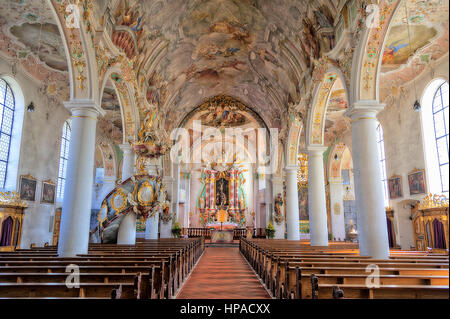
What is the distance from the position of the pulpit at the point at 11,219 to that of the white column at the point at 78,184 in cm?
565

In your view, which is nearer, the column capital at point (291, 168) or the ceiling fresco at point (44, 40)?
the ceiling fresco at point (44, 40)

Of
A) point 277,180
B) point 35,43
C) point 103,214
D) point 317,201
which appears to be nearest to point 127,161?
point 103,214

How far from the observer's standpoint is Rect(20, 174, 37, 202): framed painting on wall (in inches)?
491

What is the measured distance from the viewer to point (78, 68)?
8.02 metres

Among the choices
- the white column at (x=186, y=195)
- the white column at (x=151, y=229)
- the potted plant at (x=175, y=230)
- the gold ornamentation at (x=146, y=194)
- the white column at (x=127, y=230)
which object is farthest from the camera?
the white column at (x=186, y=195)

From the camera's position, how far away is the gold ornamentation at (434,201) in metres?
12.0

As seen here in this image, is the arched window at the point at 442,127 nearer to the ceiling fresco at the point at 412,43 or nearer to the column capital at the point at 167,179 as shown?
the ceiling fresco at the point at 412,43

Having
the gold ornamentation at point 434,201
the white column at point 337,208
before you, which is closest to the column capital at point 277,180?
the white column at point 337,208

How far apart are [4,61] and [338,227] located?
1970 centimetres

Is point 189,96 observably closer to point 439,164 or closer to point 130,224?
point 130,224

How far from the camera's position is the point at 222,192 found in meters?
27.1

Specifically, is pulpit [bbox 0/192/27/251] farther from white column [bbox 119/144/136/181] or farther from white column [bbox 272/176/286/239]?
white column [bbox 272/176/286/239]

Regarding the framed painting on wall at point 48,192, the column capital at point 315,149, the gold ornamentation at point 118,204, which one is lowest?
the gold ornamentation at point 118,204

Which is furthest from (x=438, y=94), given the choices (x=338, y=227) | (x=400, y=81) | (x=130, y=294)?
(x=130, y=294)
